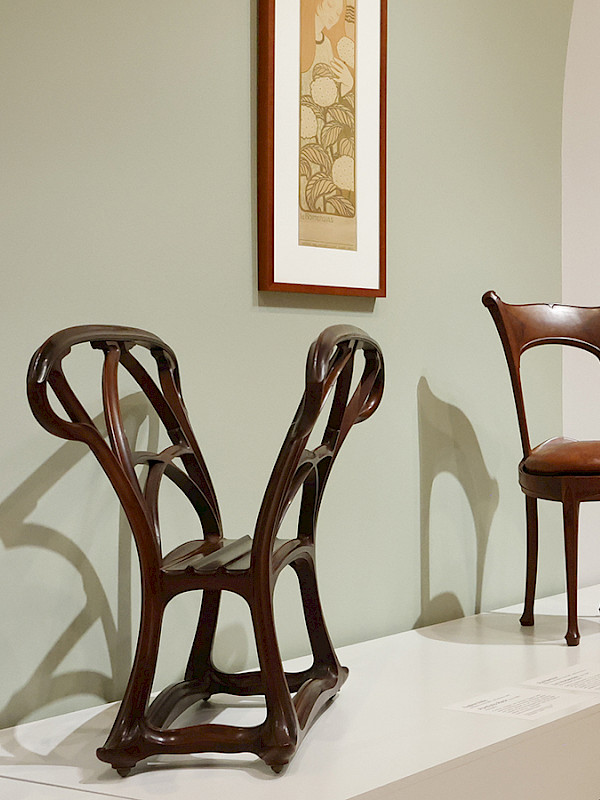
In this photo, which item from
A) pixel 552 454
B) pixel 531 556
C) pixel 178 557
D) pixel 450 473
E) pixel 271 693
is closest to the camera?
pixel 271 693

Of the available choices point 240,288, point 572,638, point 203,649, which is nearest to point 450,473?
point 572,638

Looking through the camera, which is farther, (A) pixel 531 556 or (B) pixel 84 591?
(A) pixel 531 556

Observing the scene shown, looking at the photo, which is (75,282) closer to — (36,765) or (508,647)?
(36,765)

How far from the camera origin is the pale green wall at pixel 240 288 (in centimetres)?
189

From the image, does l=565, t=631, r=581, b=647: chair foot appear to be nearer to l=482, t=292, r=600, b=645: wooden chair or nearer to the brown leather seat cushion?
l=482, t=292, r=600, b=645: wooden chair

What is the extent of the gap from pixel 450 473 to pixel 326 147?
978mm

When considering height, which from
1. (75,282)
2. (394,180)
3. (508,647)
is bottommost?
(508,647)

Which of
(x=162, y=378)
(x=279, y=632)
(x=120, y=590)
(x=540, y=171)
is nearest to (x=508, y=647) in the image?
(x=279, y=632)

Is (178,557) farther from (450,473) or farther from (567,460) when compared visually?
(450,473)

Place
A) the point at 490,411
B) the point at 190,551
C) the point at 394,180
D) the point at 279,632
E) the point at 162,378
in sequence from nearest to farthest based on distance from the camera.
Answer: the point at 190,551 < the point at 162,378 < the point at 279,632 < the point at 394,180 < the point at 490,411

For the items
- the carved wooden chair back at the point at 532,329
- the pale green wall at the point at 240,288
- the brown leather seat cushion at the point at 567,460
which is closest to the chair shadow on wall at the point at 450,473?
the pale green wall at the point at 240,288

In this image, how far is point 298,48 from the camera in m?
2.35

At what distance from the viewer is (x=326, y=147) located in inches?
95.6

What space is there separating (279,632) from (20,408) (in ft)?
2.79
